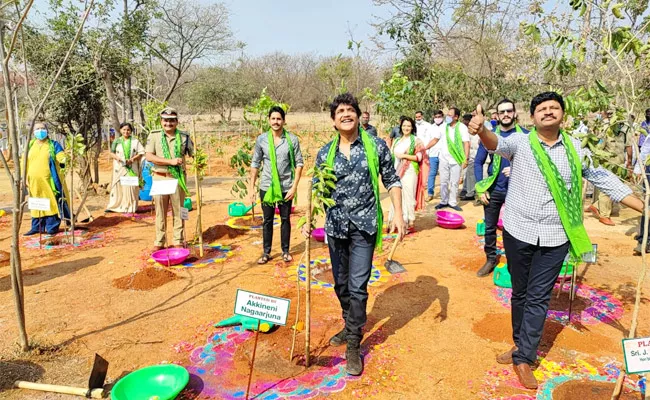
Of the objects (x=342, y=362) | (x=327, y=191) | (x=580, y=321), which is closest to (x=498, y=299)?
(x=580, y=321)

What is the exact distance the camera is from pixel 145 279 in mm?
4316

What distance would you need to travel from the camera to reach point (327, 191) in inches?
109

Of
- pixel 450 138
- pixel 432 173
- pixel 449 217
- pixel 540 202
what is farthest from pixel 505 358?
pixel 432 173

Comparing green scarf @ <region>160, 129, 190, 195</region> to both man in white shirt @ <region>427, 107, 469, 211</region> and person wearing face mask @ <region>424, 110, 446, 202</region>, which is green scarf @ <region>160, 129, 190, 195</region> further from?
person wearing face mask @ <region>424, 110, 446, 202</region>

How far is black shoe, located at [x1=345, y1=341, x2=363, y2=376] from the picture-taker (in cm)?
274

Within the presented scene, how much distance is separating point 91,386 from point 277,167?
2701 mm

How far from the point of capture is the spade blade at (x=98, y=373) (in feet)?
8.41

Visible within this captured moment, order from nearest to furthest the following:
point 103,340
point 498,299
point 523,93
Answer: point 103,340 → point 498,299 → point 523,93

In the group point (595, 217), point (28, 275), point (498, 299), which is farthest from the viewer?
point (595, 217)

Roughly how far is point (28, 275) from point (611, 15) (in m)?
5.62

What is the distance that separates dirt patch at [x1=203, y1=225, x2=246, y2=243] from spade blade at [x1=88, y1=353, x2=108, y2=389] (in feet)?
10.8

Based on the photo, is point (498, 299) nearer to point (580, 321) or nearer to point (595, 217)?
point (580, 321)

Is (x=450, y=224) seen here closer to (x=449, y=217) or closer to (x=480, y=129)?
(x=449, y=217)

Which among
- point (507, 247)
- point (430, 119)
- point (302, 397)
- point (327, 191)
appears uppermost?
point (430, 119)
